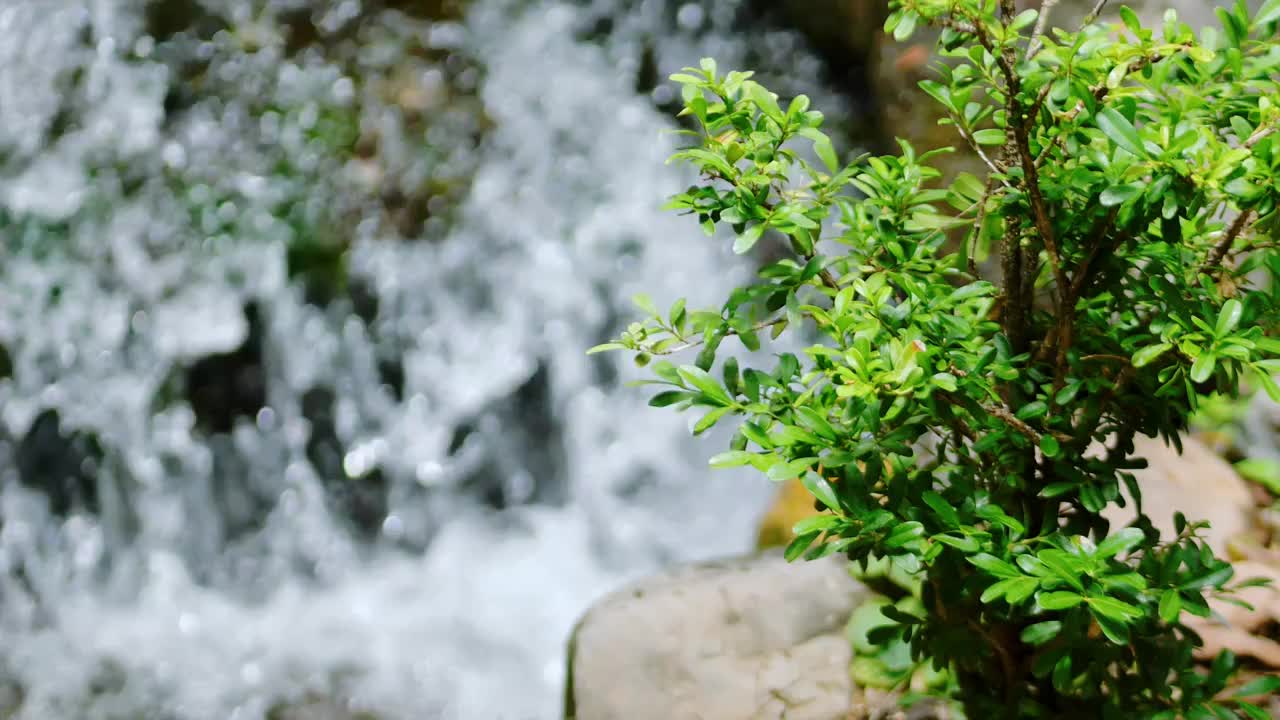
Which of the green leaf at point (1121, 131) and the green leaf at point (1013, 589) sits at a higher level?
the green leaf at point (1121, 131)

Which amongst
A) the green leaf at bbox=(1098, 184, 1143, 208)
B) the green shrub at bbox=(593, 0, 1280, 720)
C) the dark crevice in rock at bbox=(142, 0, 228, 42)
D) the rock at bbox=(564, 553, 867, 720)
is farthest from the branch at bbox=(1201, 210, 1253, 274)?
the dark crevice in rock at bbox=(142, 0, 228, 42)

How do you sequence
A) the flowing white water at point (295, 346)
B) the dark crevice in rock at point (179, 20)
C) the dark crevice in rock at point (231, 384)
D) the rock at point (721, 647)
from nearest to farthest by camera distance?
the rock at point (721, 647) < the flowing white water at point (295, 346) < the dark crevice in rock at point (231, 384) < the dark crevice in rock at point (179, 20)

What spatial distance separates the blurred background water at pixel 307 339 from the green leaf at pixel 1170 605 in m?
3.01

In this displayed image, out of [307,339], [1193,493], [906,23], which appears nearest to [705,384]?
[906,23]

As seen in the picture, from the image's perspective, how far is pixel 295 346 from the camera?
4758 mm

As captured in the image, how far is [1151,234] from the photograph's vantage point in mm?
1686

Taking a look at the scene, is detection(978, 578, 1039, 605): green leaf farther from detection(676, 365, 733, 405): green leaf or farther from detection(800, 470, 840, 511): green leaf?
detection(676, 365, 733, 405): green leaf

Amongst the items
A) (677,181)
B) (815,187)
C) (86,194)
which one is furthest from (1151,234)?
(86,194)

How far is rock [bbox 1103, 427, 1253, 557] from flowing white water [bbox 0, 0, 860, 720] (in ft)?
6.48

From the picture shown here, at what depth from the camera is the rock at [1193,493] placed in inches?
109

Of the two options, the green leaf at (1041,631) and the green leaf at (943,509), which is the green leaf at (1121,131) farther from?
the green leaf at (1041,631)

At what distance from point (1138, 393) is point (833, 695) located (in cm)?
119

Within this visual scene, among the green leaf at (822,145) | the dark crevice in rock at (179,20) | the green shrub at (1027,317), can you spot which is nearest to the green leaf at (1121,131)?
the green shrub at (1027,317)

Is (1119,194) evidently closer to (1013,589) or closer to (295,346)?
(1013,589)
